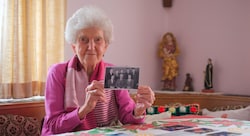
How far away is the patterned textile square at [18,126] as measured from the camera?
2066mm

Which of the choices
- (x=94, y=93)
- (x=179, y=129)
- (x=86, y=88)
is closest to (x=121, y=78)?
(x=94, y=93)

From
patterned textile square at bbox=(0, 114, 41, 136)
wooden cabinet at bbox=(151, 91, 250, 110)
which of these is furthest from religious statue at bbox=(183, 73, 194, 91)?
patterned textile square at bbox=(0, 114, 41, 136)

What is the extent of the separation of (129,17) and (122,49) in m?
0.34

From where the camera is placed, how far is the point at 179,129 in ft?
4.96

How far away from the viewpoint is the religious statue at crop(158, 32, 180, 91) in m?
3.61

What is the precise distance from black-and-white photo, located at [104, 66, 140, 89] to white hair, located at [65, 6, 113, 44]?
391 millimetres

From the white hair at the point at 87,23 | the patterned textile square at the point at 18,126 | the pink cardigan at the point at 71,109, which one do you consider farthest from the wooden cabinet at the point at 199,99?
the white hair at the point at 87,23

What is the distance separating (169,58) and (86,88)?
2.09 m

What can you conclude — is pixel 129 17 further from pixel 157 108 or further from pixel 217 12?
pixel 157 108

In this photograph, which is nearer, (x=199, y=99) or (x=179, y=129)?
(x=179, y=129)

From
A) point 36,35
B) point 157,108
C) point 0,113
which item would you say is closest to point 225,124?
point 157,108

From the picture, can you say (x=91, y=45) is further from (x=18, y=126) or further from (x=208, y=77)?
(x=208, y=77)

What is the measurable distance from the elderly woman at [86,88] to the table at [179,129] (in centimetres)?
14

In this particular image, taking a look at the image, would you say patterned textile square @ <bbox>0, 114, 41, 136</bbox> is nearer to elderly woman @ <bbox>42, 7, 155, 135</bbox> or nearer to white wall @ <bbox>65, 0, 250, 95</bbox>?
elderly woman @ <bbox>42, 7, 155, 135</bbox>
